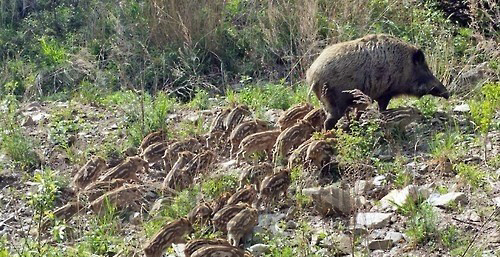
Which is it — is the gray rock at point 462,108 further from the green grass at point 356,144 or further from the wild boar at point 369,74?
the green grass at point 356,144

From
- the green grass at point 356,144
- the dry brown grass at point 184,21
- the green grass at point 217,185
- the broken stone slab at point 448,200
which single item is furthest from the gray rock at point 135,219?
the dry brown grass at point 184,21

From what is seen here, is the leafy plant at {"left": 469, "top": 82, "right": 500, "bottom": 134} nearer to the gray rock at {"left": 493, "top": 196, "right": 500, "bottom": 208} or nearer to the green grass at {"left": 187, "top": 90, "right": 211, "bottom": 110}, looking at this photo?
the gray rock at {"left": 493, "top": 196, "right": 500, "bottom": 208}

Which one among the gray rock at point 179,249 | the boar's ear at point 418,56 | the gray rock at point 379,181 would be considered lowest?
the gray rock at point 179,249

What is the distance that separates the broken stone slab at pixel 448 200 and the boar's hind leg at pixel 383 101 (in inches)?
96.9

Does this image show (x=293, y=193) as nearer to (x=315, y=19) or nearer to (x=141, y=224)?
(x=141, y=224)

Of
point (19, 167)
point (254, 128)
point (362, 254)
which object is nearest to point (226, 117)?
point (254, 128)

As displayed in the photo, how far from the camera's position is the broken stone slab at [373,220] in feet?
27.8

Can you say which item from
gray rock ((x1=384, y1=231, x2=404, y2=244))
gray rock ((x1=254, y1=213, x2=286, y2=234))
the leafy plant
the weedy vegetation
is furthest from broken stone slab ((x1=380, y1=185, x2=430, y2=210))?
the leafy plant

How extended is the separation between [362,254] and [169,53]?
6781mm

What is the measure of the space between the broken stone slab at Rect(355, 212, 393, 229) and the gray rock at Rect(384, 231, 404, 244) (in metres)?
0.17

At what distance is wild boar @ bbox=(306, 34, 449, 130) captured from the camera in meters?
10.4

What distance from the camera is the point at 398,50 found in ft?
35.9

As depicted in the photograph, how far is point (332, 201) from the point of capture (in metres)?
8.85

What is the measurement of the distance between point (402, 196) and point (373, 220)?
390mm
